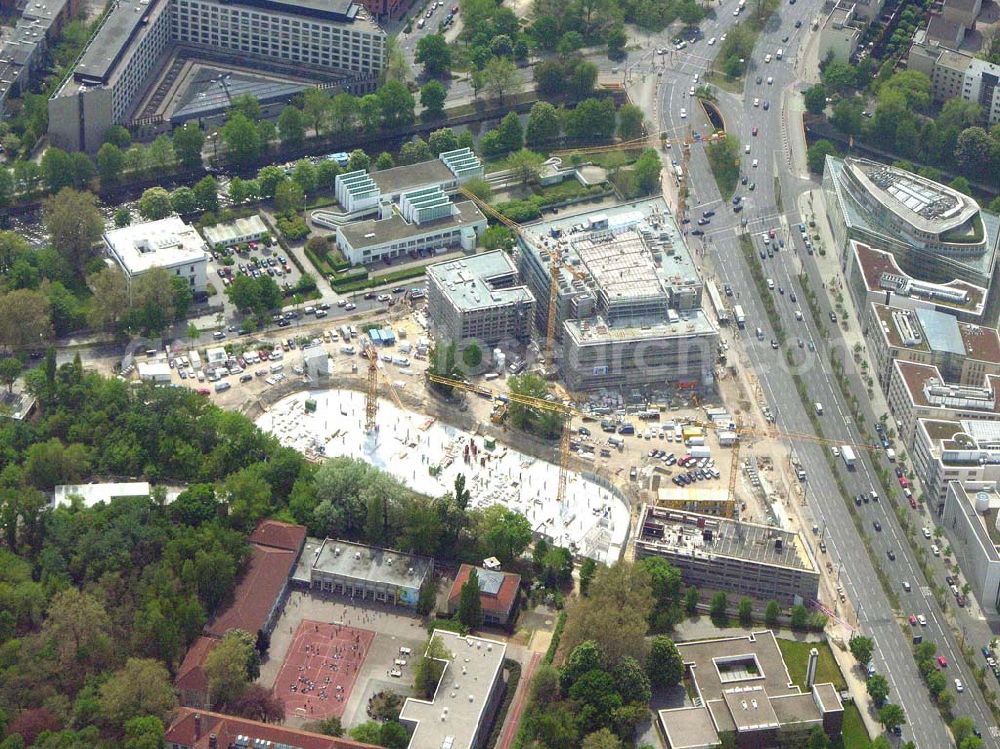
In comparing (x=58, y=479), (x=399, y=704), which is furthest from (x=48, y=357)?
(x=399, y=704)

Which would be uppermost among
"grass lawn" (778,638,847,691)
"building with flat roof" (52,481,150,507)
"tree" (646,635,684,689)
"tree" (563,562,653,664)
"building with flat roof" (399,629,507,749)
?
"tree" (563,562,653,664)

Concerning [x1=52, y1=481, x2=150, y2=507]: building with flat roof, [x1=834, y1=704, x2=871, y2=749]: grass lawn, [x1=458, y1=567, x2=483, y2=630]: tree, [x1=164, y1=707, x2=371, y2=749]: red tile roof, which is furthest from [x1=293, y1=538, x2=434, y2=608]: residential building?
[x1=834, y1=704, x2=871, y2=749]: grass lawn

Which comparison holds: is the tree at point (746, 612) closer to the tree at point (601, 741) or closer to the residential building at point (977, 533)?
the residential building at point (977, 533)

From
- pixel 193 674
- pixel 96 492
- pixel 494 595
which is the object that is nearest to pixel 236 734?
pixel 193 674

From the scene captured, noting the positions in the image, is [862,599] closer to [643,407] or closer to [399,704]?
[643,407]

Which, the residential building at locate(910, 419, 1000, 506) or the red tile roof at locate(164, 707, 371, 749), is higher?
the residential building at locate(910, 419, 1000, 506)

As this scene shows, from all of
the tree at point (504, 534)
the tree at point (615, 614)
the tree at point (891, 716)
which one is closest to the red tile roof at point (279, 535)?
the tree at point (504, 534)

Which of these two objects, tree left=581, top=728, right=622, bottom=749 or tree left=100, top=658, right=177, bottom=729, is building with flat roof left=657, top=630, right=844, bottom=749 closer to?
tree left=581, top=728, right=622, bottom=749
